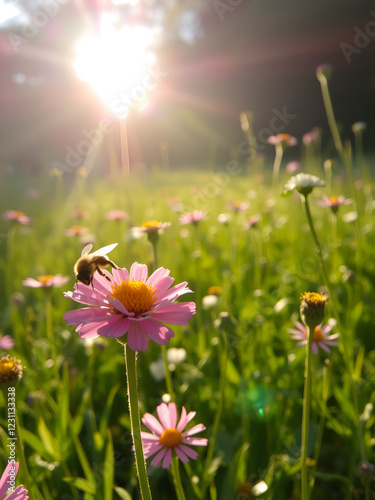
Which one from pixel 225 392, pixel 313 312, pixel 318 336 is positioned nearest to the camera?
pixel 313 312

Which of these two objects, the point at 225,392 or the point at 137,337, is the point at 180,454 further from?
the point at 225,392

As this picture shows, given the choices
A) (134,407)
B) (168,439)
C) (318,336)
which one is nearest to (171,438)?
(168,439)

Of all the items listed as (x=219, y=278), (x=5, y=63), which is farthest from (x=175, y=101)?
(x=219, y=278)

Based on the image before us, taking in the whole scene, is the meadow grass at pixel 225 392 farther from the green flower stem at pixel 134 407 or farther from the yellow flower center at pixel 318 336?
the green flower stem at pixel 134 407

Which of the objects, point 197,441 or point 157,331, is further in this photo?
point 197,441

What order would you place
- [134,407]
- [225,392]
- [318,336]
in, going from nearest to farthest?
[134,407], [318,336], [225,392]

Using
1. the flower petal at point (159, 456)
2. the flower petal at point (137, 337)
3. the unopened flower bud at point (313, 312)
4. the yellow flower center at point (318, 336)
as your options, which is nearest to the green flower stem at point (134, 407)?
the flower petal at point (137, 337)

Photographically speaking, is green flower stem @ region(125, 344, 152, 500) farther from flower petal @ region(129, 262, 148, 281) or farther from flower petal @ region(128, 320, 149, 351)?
flower petal @ region(129, 262, 148, 281)

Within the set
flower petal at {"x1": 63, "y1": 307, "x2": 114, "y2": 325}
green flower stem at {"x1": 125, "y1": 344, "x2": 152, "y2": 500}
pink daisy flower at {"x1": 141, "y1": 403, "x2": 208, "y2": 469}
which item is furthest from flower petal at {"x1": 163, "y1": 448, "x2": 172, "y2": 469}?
flower petal at {"x1": 63, "y1": 307, "x2": 114, "y2": 325}
